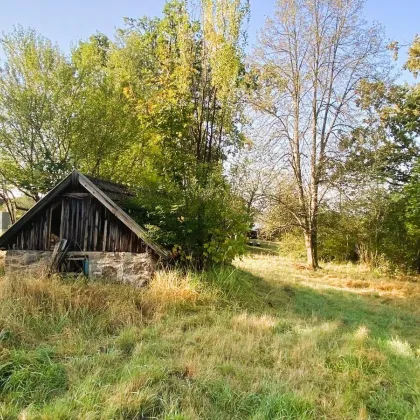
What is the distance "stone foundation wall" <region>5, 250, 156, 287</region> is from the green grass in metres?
0.63

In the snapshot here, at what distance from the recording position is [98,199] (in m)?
8.69

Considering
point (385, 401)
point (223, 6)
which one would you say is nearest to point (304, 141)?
point (223, 6)

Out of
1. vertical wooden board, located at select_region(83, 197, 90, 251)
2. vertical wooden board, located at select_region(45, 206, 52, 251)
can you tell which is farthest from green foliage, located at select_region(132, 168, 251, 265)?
vertical wooden board, located at select_region(45, 206, 52, 251)

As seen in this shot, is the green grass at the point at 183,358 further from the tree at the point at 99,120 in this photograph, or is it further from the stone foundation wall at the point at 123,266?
the tree at the point at 99,120

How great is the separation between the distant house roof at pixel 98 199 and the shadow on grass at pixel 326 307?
7.45 ft

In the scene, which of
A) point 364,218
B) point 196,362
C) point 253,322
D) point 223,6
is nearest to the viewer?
point 196,362

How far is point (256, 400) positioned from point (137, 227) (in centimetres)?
515

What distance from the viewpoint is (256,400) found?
13.3 ft

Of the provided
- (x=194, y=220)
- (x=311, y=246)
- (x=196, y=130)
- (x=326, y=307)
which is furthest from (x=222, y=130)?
(x=311, y=246)

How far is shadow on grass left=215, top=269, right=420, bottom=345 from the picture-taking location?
26.5 feet

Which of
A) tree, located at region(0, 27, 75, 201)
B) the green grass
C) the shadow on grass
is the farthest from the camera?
tree, located at region(0, 27, 75, 201)

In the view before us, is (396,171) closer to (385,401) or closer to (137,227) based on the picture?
(137,227)

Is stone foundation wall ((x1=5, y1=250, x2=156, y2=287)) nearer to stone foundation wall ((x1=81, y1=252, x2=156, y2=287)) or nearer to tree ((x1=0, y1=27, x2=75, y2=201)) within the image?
stone foundation wall ((x1=81, y1=252, x2=156, y2=287))

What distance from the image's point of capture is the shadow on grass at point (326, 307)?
8.09m
